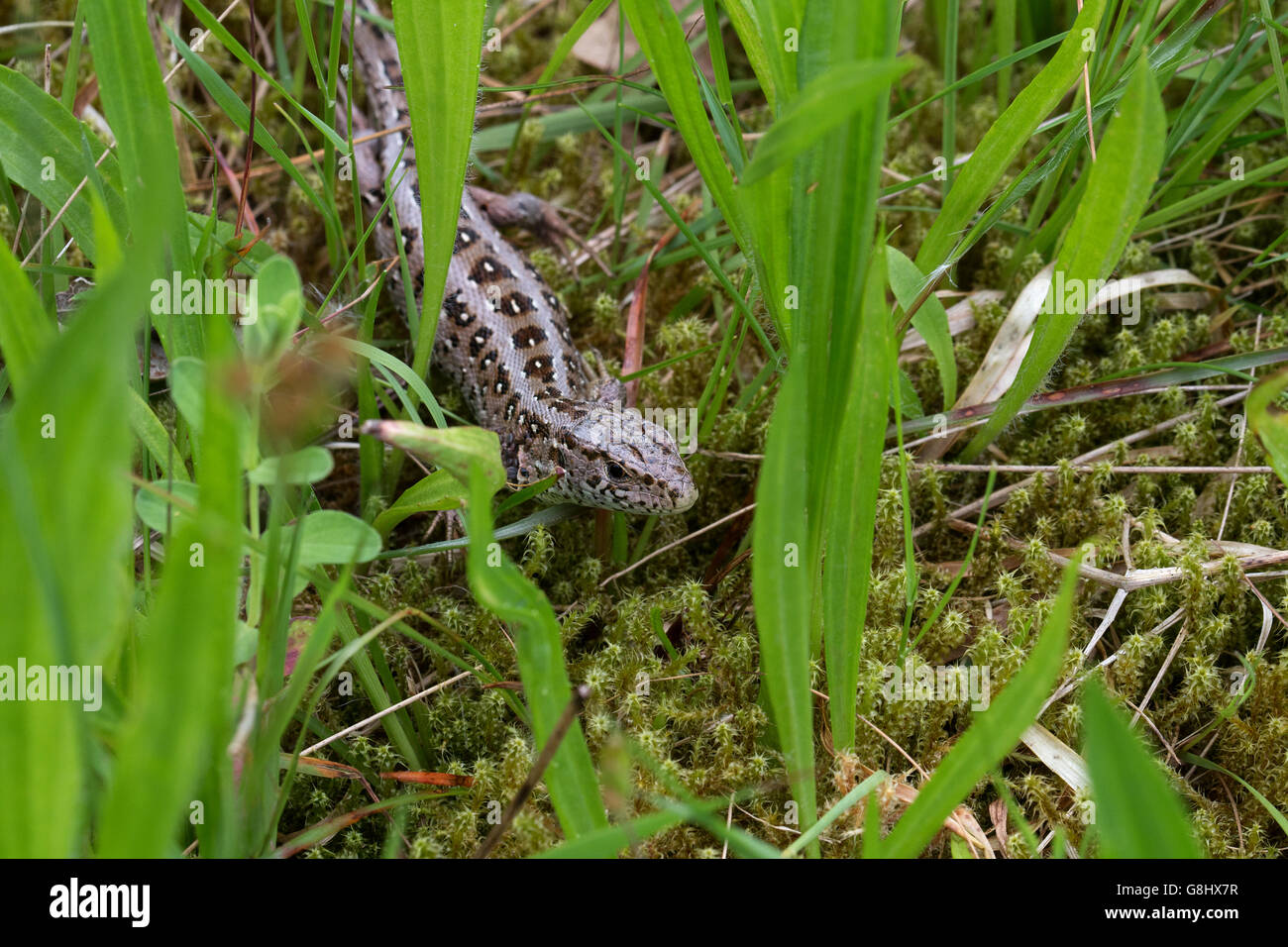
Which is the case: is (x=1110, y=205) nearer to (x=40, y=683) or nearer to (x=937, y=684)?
(x=937, y=684)

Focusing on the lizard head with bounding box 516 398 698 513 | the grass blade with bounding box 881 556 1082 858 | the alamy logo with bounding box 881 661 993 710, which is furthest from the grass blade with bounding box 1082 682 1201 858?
the lizard head with bounding box 516 398 698 513

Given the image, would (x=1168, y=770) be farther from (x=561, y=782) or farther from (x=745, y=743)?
(x=561, y=782)

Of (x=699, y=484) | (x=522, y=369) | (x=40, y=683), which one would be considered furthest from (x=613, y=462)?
(x=40, y=683)

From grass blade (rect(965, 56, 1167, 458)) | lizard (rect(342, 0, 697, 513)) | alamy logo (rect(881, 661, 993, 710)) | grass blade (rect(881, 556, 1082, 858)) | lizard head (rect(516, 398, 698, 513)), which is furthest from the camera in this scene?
lizard (rect(342, 0, 697, 513))

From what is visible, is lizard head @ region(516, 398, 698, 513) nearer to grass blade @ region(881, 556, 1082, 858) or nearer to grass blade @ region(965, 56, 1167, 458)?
grass blade @ region(965, 56, 1167, 458)

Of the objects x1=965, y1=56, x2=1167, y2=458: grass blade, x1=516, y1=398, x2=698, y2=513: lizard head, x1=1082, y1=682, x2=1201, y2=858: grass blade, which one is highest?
x1=965, y1=56, x2=1167, y2=458: grass blade
